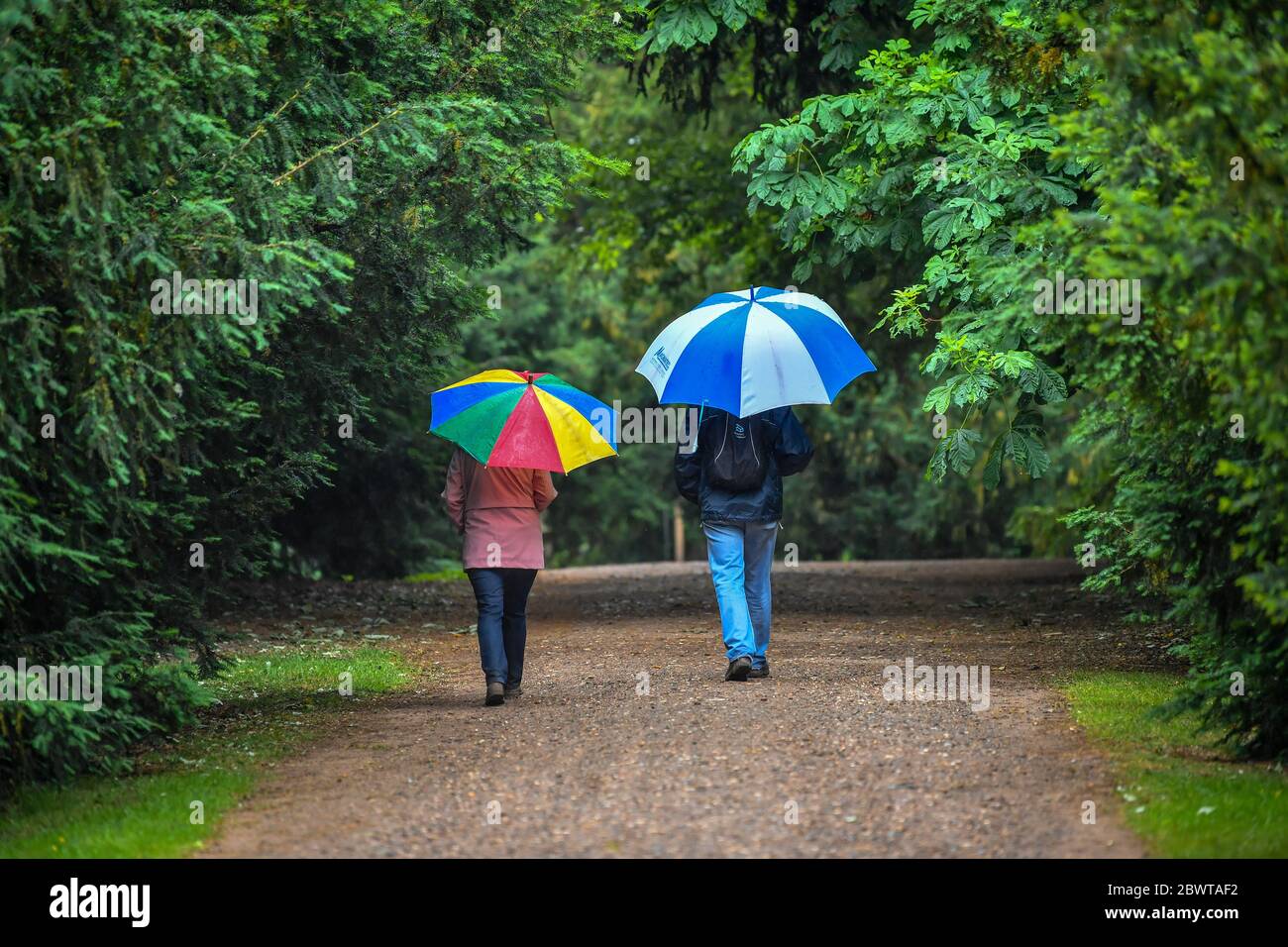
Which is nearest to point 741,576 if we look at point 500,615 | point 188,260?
point 500,615

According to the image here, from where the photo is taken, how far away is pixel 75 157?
724 cm

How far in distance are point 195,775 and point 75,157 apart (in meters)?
3.21

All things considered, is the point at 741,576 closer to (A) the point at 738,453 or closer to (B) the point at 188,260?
(A) the point at 738,453

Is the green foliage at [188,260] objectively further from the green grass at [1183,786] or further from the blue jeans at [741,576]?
the green grass at [1183,786]

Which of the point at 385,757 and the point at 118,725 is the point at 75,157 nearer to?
the point at 118,725

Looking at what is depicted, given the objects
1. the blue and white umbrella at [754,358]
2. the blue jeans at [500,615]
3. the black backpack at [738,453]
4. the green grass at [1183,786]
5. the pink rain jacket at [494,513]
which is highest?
the blue and white umbrella at [754,358]

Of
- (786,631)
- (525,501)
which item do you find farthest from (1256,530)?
(786,631)

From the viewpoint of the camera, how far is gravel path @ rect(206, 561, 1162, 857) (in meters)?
6.51

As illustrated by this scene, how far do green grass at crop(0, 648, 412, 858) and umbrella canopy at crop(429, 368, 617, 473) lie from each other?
6.71 feet

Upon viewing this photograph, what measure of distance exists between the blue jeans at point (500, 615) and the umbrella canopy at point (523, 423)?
2.49 ft

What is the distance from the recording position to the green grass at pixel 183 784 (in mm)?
6863

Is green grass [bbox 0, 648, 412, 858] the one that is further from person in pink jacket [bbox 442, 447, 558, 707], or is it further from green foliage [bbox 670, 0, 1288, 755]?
green foliage [bbox 670, 0, 1288, 755]

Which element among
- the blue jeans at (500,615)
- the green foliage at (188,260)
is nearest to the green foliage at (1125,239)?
the green foliage at (188,260)

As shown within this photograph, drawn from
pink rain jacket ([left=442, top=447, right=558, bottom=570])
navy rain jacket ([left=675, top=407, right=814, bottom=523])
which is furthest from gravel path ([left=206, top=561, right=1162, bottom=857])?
navy rain jacket ([left=675, top=407, right=814, bottom=523])
